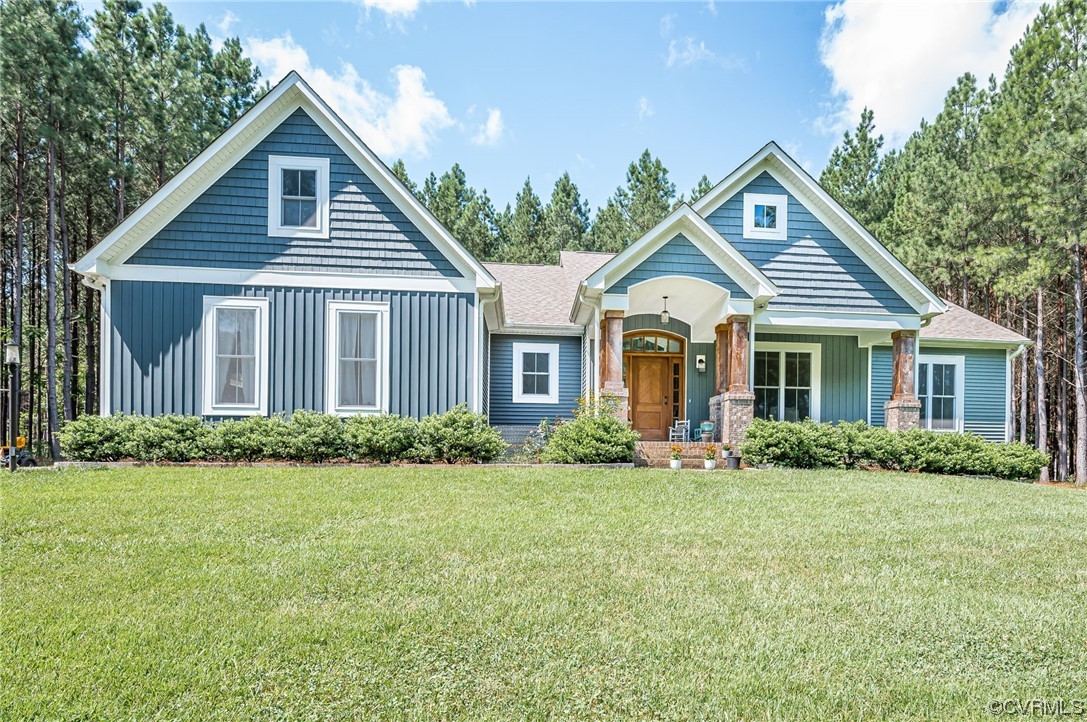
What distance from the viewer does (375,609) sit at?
3.53m

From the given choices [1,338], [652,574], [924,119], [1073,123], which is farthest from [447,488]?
[924,119]

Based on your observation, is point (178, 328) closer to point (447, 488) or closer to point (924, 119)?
point (447, 488)

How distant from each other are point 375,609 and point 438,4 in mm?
11181

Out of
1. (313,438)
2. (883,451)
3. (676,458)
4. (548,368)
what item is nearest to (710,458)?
(676,458)

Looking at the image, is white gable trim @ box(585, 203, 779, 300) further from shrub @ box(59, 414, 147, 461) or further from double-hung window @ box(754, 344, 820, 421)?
shrub @ box(59, 414, 147, 461)

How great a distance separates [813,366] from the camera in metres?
14.5

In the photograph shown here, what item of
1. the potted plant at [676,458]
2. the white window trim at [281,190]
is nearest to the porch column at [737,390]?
the potted plant at [676,458]

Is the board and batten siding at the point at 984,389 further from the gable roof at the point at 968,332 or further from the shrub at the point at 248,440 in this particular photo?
the shrub at the point at 248,440

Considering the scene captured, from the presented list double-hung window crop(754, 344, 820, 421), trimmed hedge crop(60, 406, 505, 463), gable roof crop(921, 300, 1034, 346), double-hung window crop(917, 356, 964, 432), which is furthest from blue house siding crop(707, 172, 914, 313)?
trimmed hedge crop(60, 406, 505, 463)

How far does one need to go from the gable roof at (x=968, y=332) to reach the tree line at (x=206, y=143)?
49.0 inches

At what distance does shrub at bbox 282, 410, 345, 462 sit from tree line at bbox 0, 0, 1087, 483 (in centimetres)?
939

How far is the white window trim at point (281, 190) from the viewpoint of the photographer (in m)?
10.8

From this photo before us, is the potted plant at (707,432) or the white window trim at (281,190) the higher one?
the white window trim at (281,190)

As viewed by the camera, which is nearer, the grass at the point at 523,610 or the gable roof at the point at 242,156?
the grass at the point at 523,610
